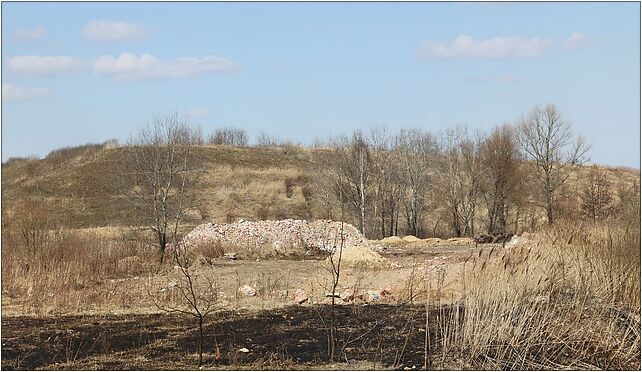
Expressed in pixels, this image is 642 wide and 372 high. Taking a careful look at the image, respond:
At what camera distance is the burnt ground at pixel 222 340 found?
8.35m

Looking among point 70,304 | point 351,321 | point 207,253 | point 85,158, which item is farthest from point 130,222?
point 351,321

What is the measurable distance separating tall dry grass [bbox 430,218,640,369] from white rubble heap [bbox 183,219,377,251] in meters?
12.4

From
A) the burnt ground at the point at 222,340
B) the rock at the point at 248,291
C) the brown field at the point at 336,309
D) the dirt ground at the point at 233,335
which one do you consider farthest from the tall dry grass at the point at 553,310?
the rock at the point at 248,291

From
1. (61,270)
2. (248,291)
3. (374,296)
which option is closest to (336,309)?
(374,296)

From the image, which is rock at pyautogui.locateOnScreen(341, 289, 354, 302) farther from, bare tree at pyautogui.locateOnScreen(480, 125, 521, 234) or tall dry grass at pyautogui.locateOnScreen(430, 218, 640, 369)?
bare tree at pyautogui.locateOnScreen(480, 125, 521, 234)

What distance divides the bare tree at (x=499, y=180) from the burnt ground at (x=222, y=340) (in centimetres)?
3112

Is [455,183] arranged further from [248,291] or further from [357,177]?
[248,291]

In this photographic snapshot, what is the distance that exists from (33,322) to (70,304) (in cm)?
149

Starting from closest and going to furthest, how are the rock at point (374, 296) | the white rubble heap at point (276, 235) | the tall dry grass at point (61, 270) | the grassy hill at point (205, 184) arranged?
the rock at point (374, 296), the tall dry grass at point (61, 270), the white rubble heap at point (276, 235), the grassy hill at point (205, 184)

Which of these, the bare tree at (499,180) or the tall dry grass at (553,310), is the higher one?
the bare tree at (499,180)

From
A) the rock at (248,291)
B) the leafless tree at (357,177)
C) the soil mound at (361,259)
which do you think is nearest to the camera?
the rock at (248,291)

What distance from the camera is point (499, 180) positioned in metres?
42.1

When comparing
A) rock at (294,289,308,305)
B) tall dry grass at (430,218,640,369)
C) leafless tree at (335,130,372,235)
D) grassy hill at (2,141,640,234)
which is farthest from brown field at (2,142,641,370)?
grassy hill at (2,141,640,234)

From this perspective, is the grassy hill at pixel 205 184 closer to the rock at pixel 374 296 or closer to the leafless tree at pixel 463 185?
the leafless tree at pixel 463 185
